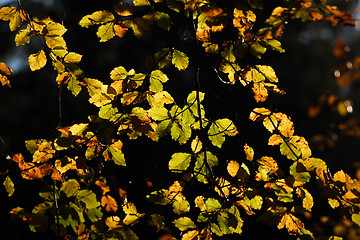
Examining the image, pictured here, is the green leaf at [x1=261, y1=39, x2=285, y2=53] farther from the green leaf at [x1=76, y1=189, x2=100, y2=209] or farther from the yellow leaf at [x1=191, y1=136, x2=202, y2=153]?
the green leaf at [x1=76, y1=189, x2=100, y2=209]

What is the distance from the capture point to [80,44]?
5086 mm

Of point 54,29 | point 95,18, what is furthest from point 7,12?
point 95,18

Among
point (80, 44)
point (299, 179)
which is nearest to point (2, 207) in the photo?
point (80, 44)

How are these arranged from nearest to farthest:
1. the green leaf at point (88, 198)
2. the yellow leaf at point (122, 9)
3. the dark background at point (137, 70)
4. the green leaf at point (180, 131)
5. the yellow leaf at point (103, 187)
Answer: the yellow leaf at point (122, 9) → the green leaf at point (180, 131) → the green leaf at point (88, 198) → the yellow leaf at point (103, 187) → the dark background at point (137, 70)

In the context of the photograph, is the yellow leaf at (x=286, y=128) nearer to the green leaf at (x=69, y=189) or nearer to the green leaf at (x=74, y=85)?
the green leaf at (x=74, y=85)

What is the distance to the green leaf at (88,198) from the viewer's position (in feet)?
4.05

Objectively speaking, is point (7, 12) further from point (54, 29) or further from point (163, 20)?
point (163, 20)

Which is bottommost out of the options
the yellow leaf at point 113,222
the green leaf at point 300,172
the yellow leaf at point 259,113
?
the yellow leaf at point 113,222

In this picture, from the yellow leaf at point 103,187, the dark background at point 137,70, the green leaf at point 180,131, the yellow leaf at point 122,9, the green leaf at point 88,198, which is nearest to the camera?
the yellow leaf at point 122,9

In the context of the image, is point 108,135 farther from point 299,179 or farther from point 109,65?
point 109,65

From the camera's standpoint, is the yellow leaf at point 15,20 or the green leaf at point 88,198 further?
the green leaf at point 88,198

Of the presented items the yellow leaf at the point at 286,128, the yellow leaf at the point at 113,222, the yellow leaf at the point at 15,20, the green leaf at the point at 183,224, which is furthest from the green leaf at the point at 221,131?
the yellow leaf at the point at 15,20

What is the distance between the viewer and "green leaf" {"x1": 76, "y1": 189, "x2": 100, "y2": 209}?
124 centimetres

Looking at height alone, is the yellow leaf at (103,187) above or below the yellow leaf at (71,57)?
below
